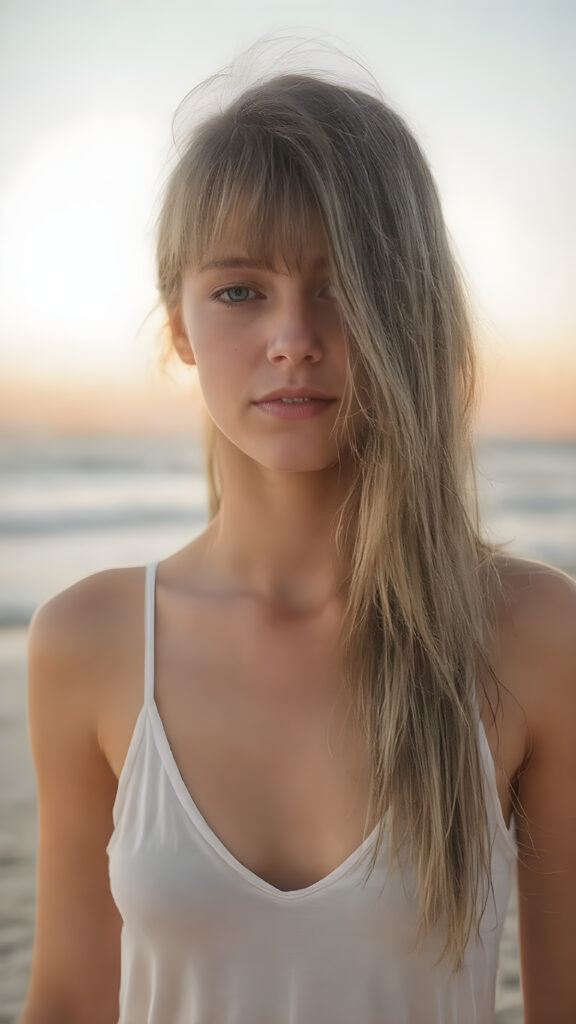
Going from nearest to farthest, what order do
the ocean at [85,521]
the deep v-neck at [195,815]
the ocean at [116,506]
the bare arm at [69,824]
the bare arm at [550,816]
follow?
the deep v-neck at [195,815] < the bare arm at [550,816] < the bare arm at [69,824] < the ocean at [85,521] < the ocean at [116,506]

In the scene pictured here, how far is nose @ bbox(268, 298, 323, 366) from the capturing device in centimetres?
104

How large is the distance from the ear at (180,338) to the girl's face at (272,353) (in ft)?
0.39

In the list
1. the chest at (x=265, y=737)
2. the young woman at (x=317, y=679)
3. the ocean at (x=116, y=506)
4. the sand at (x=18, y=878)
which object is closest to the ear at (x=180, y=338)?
the young woman at (x=317, y=679)

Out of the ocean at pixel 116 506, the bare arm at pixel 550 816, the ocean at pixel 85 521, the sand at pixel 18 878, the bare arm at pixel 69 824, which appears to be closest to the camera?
the bare arm at pixel 550 816

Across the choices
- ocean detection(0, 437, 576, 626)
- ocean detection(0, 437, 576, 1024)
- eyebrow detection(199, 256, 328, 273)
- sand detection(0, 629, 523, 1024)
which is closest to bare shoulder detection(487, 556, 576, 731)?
eyebrow detection(199, 256, 328, 273)

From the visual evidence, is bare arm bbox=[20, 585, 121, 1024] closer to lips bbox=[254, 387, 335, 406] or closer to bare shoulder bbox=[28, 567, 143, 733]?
bare shoulder bbox=[28, 567, 143, 733]

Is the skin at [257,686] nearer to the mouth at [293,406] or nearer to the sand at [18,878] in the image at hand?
the mouth at [293,406]

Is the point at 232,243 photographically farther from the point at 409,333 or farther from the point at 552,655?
the point at 552,655

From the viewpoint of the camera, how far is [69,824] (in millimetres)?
1260

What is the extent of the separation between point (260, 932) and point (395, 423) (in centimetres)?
56

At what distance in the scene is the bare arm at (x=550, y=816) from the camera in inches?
44.8

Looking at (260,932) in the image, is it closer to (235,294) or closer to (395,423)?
(395,423)

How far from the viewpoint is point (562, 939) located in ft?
3.93

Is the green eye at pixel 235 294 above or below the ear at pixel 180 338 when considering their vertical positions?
below
